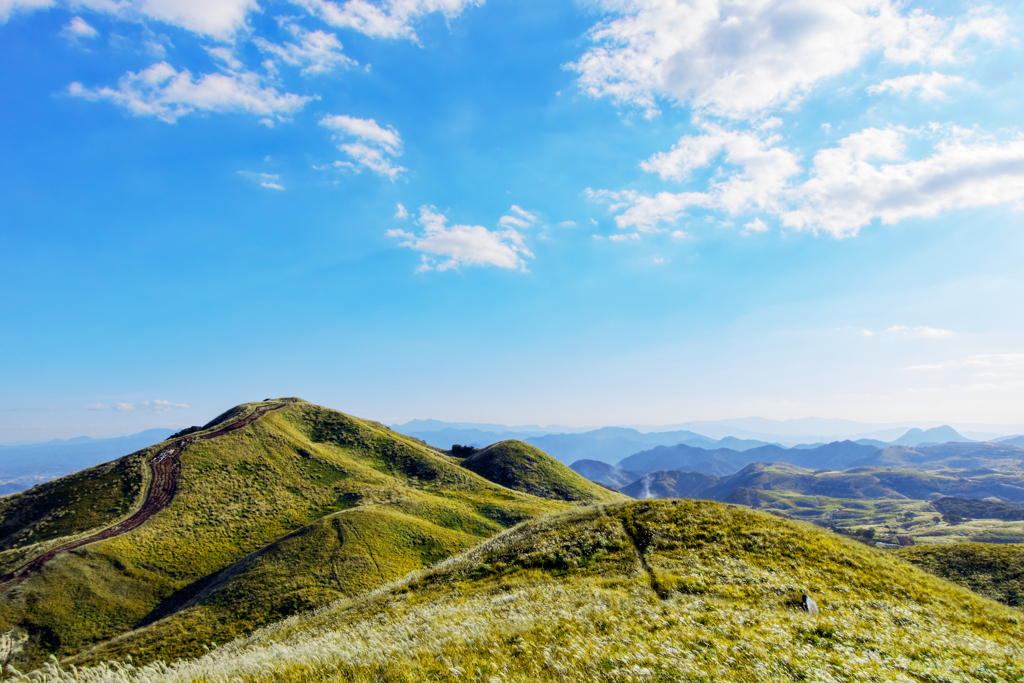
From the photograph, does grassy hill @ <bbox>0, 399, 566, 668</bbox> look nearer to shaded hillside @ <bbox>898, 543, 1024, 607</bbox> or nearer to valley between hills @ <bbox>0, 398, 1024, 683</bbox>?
valley between hills @ <bbox>0, 398, 1024, 683</bbox>

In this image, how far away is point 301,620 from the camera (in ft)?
91.4

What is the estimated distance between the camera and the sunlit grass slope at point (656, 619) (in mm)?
9656

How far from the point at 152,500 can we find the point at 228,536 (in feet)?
52.7

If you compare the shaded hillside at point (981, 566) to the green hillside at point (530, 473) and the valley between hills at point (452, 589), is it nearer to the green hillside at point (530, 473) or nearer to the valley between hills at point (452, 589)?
the valley between hills at point (452, 589)

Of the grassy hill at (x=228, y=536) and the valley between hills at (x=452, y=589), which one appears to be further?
the grassy hill at (x=228, y=536)

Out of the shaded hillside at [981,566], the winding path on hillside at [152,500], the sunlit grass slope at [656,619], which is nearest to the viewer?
the sunlit grass slope at [656,619]

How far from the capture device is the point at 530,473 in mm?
119188

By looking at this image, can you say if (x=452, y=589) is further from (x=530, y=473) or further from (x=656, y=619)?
(x=530, y=473)

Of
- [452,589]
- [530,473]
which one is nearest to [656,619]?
[452,589]

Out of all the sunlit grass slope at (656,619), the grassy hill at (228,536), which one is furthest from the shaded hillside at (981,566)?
the grassy hill at (228,536)

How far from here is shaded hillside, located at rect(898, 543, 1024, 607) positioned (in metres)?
22.6

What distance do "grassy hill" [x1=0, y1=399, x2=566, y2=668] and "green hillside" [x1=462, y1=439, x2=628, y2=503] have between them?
18.9m

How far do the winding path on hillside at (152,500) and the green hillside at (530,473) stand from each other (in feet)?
200

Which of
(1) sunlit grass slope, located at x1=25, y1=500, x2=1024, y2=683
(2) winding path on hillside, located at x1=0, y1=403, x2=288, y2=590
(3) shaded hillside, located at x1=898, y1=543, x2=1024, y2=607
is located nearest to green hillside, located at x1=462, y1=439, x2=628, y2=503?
(2) winding path on hillside, located at x1=0, y1=403, x2=288, y2=590
